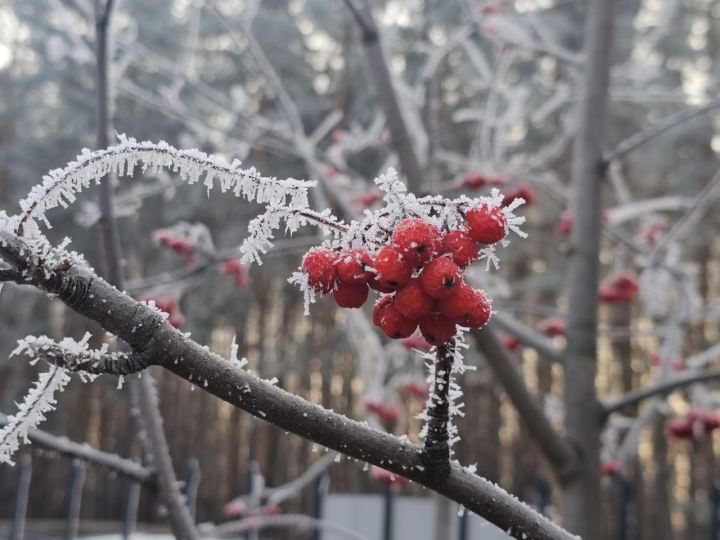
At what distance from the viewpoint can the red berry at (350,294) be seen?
866mm

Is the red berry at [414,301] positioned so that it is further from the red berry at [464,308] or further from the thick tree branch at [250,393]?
the thick tree branch at [250,393]

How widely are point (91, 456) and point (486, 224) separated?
969 mm

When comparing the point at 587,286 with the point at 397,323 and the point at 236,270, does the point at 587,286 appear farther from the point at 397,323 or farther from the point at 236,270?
the point at 397,323

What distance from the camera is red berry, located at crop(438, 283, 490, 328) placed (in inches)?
30.5

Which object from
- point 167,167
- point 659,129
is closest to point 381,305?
point 167,167

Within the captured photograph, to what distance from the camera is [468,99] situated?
1088 centimetres

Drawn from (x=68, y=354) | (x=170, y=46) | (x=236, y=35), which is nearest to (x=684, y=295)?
(x=236, y=35)

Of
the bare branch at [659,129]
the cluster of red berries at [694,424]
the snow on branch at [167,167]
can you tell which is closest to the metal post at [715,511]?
the cluster of red berries at [694,424]

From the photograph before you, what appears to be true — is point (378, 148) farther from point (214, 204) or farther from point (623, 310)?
point (623, 310)

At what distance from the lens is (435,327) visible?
0.79 metres

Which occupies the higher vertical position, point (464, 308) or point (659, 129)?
point (659, 129)

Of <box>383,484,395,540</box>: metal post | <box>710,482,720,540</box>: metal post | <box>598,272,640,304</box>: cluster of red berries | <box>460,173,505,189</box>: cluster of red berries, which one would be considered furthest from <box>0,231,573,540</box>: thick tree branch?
<box>598,272,640,304</box>: cluster of red berries

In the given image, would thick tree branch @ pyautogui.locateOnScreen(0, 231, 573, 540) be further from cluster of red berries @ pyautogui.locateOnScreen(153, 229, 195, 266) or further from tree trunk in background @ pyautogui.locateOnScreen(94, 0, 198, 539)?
cluster of red berries @ pyautogui.locateOnScreen(153, 229, 195, 266)

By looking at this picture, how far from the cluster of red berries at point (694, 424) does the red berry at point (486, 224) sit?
3114 millimetres
